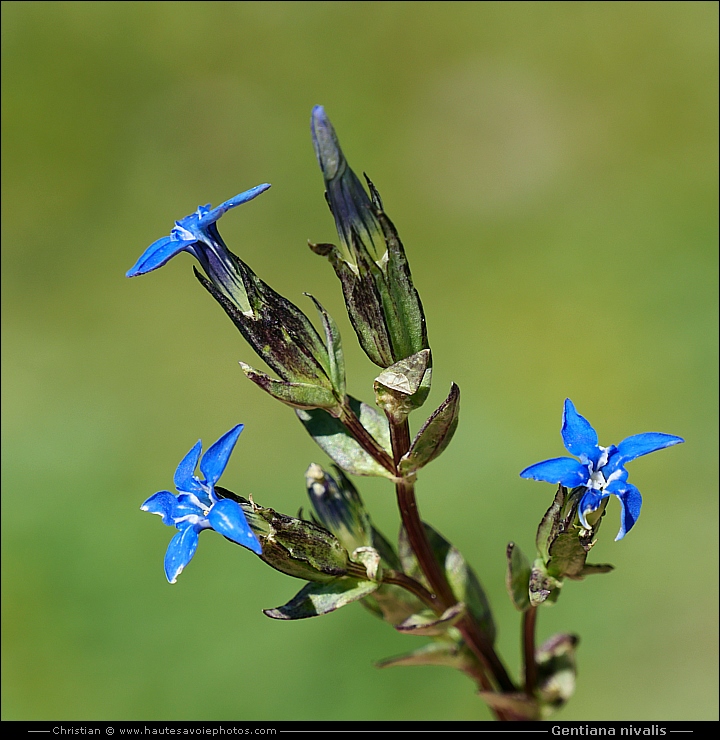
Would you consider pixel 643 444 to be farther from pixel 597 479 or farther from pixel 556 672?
pixel 556 672

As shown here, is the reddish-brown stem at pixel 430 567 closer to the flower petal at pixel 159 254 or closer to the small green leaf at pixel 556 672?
the small green leaf at pixel 556 672

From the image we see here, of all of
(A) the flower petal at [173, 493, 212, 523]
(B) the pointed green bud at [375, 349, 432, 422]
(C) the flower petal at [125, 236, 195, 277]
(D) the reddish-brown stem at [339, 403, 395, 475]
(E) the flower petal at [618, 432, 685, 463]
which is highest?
(C) the flower petal at [125, 236, 195, 277]

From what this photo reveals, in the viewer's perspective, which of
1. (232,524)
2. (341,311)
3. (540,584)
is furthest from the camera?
(341,311)

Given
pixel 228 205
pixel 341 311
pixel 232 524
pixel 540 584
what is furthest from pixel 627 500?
pixel 341 311

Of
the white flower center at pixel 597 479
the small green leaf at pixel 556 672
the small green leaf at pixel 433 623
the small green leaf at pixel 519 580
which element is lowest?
the small green leaf at pixel 556 672

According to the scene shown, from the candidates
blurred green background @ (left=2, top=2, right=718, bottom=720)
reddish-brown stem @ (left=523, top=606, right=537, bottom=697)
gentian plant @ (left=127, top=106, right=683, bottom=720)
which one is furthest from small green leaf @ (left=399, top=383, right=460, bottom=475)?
blurred green background @ (left=2, top=2, right=718, bottom=720)

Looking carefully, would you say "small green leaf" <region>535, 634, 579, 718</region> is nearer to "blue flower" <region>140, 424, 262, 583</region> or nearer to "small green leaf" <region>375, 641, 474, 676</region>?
"small green leaf" <region>375, 641, 474, 676</region>

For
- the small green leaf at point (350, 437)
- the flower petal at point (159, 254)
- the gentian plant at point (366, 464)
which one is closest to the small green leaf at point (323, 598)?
the gentian plant at point (366, 464)
